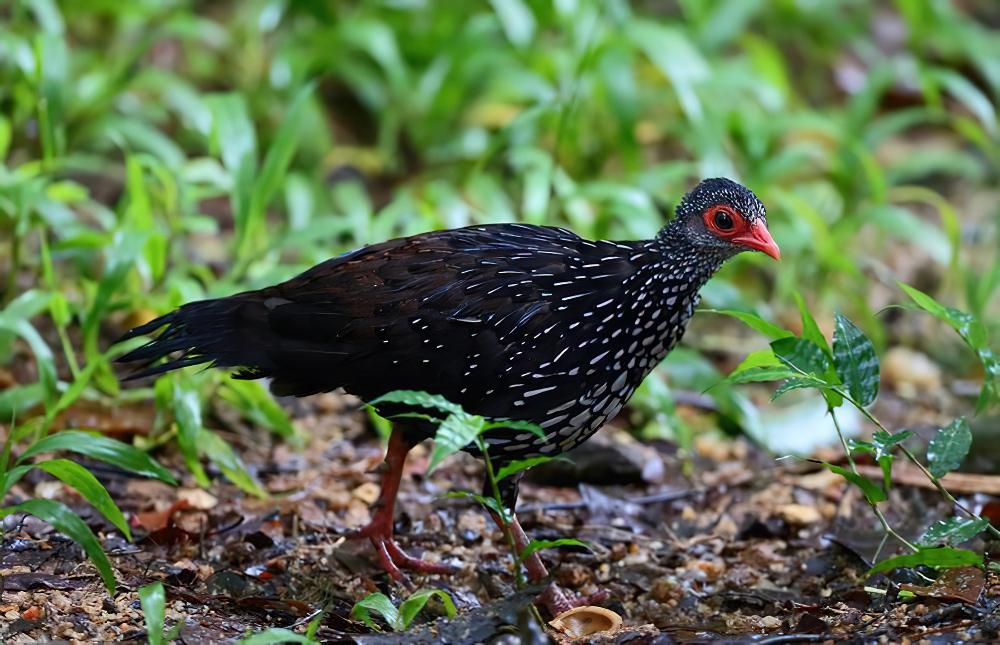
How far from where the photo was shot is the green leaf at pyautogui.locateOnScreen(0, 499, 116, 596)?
3395 millimetres

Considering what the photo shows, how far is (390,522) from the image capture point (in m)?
4.27

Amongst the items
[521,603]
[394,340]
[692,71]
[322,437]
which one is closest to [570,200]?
[692,71]

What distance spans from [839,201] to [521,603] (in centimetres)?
439

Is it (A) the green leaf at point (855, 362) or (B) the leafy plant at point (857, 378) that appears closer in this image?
(B) the leafy plant at point (857, 378)

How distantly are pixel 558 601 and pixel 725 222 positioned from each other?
1.34 metres

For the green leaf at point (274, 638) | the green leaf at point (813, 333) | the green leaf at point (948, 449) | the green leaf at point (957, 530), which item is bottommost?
the green leaf at point (957, 530)

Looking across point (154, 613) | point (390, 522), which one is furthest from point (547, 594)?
point (154, 613)

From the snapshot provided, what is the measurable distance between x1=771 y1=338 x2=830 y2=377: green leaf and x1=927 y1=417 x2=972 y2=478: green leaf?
15.5 inches

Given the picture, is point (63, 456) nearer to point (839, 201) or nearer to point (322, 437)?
point (322, 437)

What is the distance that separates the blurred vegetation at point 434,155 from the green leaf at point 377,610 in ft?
3.69

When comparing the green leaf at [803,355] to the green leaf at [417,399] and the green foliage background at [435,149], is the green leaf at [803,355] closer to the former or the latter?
the green leaf at [417,399]

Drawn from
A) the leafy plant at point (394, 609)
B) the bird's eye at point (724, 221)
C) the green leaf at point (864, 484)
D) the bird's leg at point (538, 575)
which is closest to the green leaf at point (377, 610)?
the leafy plant at point (394, 609)

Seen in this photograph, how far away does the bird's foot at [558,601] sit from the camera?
154 inches

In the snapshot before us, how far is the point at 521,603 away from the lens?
3.45 metres
